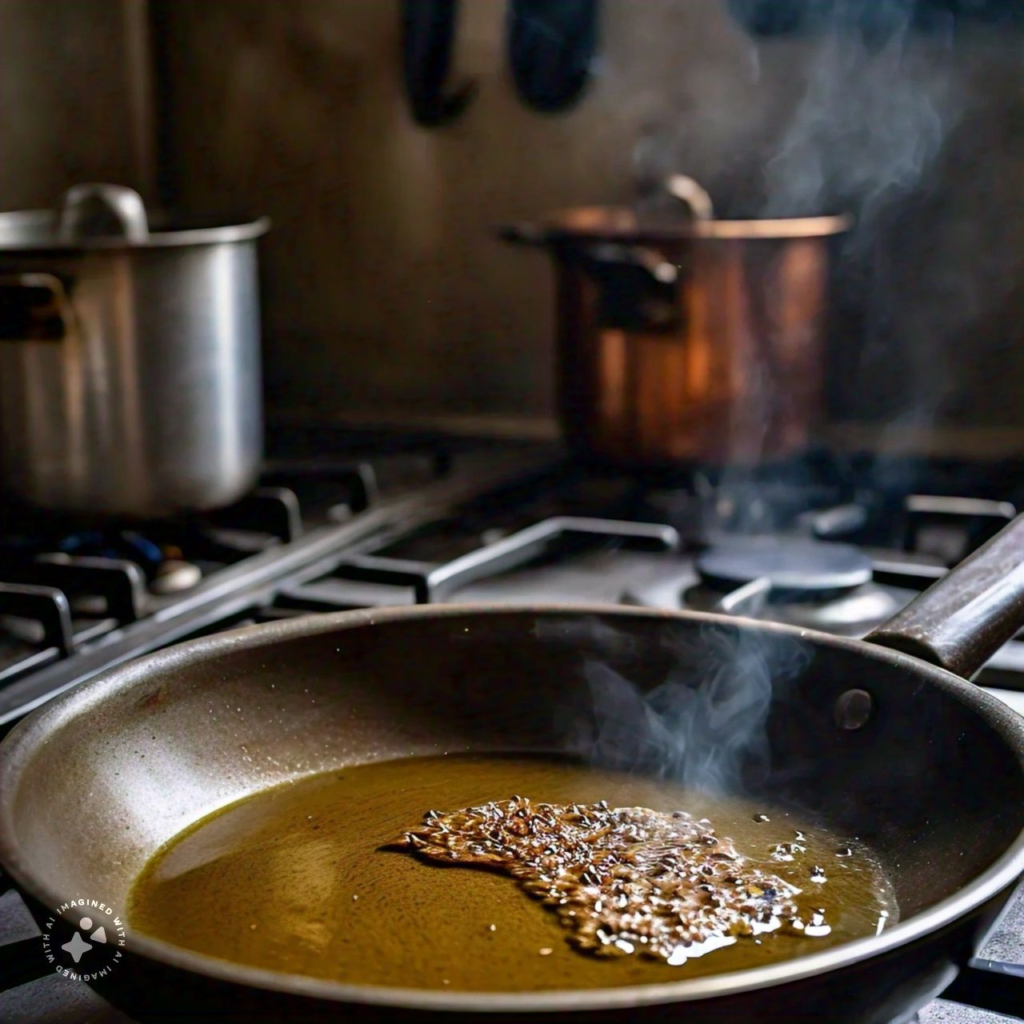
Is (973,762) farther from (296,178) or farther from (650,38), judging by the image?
(296,178)

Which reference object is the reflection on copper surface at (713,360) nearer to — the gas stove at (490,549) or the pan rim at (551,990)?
the gas stove at (490,549)

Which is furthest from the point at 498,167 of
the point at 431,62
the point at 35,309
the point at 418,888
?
the point at 418,888

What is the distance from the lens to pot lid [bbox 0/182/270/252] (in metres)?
0.94

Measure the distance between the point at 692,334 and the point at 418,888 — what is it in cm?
68

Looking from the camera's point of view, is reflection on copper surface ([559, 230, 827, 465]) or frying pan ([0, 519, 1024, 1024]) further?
reflection on copper surface ([559, 230, 827, 465])

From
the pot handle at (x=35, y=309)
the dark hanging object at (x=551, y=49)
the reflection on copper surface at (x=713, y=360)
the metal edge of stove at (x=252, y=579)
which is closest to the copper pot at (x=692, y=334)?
the reflection on copper surface at (x=713, y=360)

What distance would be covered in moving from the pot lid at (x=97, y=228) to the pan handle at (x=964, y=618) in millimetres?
569

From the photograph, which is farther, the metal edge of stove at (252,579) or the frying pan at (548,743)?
the metal edge of stove at (252,579)

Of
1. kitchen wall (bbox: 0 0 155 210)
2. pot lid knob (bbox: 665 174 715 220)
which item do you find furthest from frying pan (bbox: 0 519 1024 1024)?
kitchen wall (bbox: 0 0 155 210)

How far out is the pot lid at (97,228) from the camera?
37.1 inches

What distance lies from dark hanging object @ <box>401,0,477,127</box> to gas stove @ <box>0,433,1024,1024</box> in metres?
0.39

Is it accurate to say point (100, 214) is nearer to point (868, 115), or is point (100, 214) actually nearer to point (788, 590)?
point (788, 590)

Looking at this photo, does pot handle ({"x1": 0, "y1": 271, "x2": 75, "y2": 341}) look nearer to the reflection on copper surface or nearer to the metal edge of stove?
the metal edge of stove

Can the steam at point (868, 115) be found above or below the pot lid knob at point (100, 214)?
above
